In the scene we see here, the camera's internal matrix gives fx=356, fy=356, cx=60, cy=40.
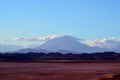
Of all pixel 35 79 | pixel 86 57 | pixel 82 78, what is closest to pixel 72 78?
pixel 82 78

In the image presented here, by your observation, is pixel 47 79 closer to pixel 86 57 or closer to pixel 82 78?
pixel 82 78

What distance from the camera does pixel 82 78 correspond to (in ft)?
132

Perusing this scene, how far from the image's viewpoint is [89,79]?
38.6 m

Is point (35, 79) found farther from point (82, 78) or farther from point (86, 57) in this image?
point (86, 57)

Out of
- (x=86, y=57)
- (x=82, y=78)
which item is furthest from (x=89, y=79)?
(x=86, y=57)

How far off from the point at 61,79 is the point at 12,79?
526 cm

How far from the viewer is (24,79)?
3850cm

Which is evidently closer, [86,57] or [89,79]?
[89,79]

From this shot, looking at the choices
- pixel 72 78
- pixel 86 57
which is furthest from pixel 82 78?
pixel 86 57

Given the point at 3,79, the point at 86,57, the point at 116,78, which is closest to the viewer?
the point at 116,78

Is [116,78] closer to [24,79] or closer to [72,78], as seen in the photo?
[72,78]

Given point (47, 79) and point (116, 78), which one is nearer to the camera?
point (116, 78)

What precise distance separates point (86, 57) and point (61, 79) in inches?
3552

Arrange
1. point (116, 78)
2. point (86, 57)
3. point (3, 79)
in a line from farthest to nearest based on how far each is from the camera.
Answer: point (86, 57) → point (3, 79) → point (116, 78)
